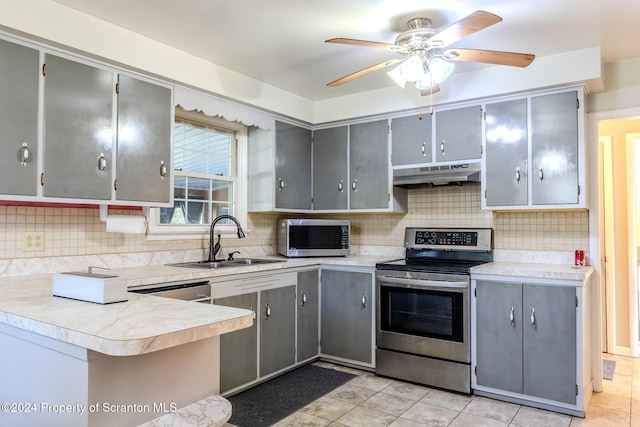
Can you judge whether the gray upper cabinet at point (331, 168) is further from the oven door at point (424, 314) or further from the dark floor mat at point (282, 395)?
the dark floor mat at point (282, 395)

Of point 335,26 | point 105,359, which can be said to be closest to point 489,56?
point 335,26

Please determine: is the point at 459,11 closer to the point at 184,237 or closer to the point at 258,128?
the point at 258,128

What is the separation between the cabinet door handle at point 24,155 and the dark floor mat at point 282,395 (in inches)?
71.6

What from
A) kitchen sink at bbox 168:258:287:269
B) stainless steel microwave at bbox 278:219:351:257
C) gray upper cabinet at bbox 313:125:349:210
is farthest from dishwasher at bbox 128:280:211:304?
gray upper cabinet at bbox 313:125:349:210

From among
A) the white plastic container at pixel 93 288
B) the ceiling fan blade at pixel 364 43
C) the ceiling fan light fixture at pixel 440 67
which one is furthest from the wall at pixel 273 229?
the ceiling fan blade at pixel 364 43

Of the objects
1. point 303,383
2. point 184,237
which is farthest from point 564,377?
point 184,237

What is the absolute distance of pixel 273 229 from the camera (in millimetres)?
4227

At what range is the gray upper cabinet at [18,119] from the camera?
84.2 inches

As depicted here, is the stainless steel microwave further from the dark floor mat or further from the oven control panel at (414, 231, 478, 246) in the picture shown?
the dark floor mat

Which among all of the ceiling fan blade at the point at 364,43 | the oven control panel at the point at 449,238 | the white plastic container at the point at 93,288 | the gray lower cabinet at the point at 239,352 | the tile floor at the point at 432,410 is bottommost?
the tile floor at the point at 432,410

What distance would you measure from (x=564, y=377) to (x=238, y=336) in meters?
2.12

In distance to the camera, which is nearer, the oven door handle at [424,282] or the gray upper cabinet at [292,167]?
the oven door handle at [424,282]

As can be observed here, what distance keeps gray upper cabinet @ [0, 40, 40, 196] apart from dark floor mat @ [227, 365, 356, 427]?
1754mm

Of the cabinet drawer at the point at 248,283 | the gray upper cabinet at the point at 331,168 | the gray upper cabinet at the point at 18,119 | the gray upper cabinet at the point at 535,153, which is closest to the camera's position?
the gray upper cabinet at the point at 18,119
